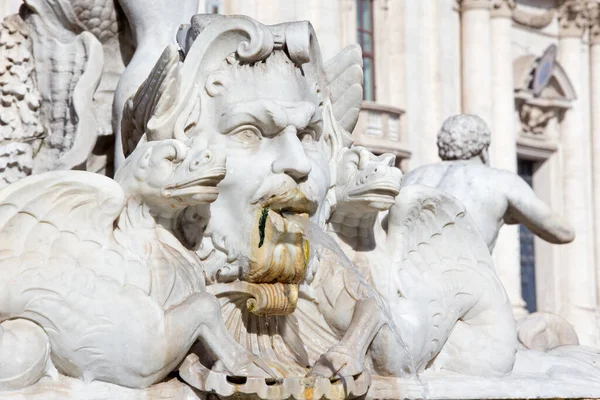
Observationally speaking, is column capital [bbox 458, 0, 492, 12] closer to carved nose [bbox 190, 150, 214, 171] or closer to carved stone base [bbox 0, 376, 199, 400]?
carved nose [bbox 190, 150, 214, 171]

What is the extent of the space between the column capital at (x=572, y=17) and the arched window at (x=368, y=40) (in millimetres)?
4157

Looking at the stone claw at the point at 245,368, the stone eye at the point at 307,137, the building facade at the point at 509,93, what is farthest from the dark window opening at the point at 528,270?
the stone claw at the point at 245,368

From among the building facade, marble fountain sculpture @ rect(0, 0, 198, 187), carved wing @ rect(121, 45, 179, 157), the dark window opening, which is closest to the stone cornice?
the building facade

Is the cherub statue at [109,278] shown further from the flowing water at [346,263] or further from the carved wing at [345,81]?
the carved wing at [345,81]

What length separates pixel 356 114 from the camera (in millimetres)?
4262

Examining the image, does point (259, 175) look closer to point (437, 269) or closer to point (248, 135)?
point (248, 135)

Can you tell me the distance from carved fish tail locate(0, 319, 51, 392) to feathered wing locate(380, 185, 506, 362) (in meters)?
1.11

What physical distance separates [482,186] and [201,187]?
2.86m

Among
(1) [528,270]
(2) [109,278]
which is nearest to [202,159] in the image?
(2) [109,278]

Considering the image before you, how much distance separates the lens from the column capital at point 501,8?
21.5 m

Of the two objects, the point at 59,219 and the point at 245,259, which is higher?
the point at 59,219

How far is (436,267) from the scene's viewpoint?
4285 millimetres

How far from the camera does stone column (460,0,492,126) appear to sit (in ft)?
68.6

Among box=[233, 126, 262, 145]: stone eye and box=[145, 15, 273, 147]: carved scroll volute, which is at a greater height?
box=[145, 15, 273, 147]: carved scroll volute
